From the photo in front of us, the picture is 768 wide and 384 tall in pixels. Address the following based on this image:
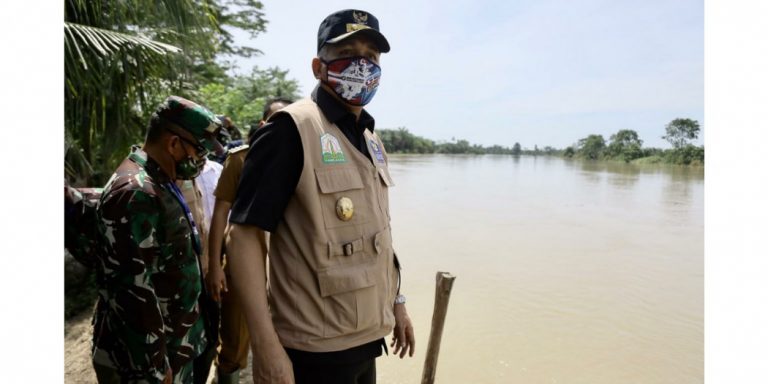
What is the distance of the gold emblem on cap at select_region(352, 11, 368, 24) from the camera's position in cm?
143

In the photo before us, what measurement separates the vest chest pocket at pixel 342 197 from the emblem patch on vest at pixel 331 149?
0.09 ft

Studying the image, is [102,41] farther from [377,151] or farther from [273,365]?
[273,365]

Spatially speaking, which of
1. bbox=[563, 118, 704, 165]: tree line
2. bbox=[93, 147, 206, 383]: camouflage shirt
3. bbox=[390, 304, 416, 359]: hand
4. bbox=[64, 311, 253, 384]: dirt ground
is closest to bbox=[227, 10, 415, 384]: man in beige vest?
bbox=[390, 304, 416, 359]: hand

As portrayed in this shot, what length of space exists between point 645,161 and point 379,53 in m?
61.4

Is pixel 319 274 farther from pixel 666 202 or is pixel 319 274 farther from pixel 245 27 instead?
pixel 666 202

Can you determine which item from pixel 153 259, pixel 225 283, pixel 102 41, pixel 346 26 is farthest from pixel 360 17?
pixel 102 41

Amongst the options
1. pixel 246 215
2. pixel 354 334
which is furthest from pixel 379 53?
pixel 354 334

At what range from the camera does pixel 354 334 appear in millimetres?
1324

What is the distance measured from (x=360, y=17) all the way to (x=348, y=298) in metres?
0.87

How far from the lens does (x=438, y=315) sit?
3414 mm

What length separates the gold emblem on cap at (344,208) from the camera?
1.28 meters

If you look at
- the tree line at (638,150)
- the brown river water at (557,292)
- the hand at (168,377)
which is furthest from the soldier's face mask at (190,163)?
the tree line at (638,150)

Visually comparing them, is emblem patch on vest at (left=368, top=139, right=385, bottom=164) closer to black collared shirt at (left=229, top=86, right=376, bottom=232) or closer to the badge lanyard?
black collared shirt at (left=229, top=86, right=376, bottom=232)

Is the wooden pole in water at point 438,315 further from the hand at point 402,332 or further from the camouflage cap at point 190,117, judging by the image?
the camouflage cap at point 190,117
